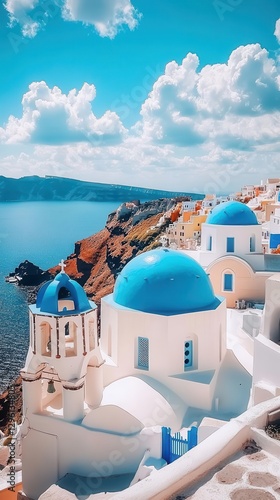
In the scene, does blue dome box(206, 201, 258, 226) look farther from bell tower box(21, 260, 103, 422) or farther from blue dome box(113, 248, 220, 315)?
bell tower box(21, 260, 103, 422)

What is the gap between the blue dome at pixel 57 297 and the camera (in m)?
8.81

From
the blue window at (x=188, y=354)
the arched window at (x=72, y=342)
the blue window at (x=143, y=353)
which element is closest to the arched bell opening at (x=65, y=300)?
the arched window at (x=72, y=342)

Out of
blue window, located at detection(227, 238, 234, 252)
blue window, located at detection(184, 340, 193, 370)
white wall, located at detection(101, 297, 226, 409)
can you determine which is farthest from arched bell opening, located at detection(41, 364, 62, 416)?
blue window, located at detection(227, 238, 234, 252)

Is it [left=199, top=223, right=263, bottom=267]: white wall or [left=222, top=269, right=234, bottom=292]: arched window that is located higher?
[left=199, top=223, right=263, bottom=267]: white wall

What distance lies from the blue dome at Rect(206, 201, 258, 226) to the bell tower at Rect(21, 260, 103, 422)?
1053 cm

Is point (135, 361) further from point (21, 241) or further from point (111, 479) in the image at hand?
point (21, 241)

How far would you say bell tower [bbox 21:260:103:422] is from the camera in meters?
8.67

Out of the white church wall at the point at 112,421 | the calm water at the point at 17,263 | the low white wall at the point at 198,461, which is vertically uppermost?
the low white wall at the point at 198,461

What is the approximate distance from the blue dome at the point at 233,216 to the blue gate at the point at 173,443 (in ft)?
37.6

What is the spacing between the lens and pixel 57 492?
799 cm

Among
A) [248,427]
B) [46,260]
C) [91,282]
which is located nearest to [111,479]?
[248,427]

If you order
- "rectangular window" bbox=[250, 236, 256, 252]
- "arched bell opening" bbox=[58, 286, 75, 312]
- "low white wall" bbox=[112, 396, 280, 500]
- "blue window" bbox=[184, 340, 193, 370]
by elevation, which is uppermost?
"rectangular window" bbox=[250, 236, 256, 252]

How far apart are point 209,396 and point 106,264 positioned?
5148 cm

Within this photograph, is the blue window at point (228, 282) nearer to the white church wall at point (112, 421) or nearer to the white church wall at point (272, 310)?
the white church wall at point (272, 310)
